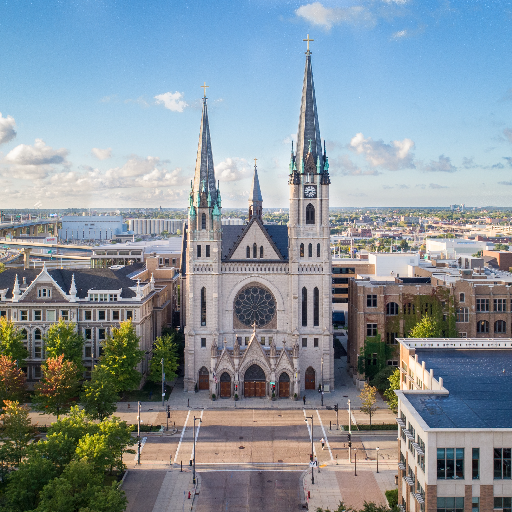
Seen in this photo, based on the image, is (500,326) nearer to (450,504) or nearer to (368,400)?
(368,400)

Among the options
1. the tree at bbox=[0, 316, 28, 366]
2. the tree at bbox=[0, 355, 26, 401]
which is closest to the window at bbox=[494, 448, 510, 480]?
the tree at bbox=[0, 355, 26, 401]

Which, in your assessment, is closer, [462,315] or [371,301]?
[462,315]

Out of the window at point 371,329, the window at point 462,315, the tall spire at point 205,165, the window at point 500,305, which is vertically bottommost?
the window at point 371,329

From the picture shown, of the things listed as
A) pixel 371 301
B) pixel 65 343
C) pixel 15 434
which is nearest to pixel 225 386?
pixel 65 343

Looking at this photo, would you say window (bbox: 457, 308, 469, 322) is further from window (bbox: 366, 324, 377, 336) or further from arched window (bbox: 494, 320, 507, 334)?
window (bbox: 366, 324, 377, 336)

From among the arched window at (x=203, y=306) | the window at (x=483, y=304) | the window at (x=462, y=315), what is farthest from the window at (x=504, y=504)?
the arched window at (x=203, y=306)

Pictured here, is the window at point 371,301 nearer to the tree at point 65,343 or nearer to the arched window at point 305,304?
the arched window at point 305,304

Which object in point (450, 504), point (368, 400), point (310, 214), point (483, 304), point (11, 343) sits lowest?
point (368, 400)

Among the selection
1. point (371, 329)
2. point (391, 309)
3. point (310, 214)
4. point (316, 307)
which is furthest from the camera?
point (391, 309)
